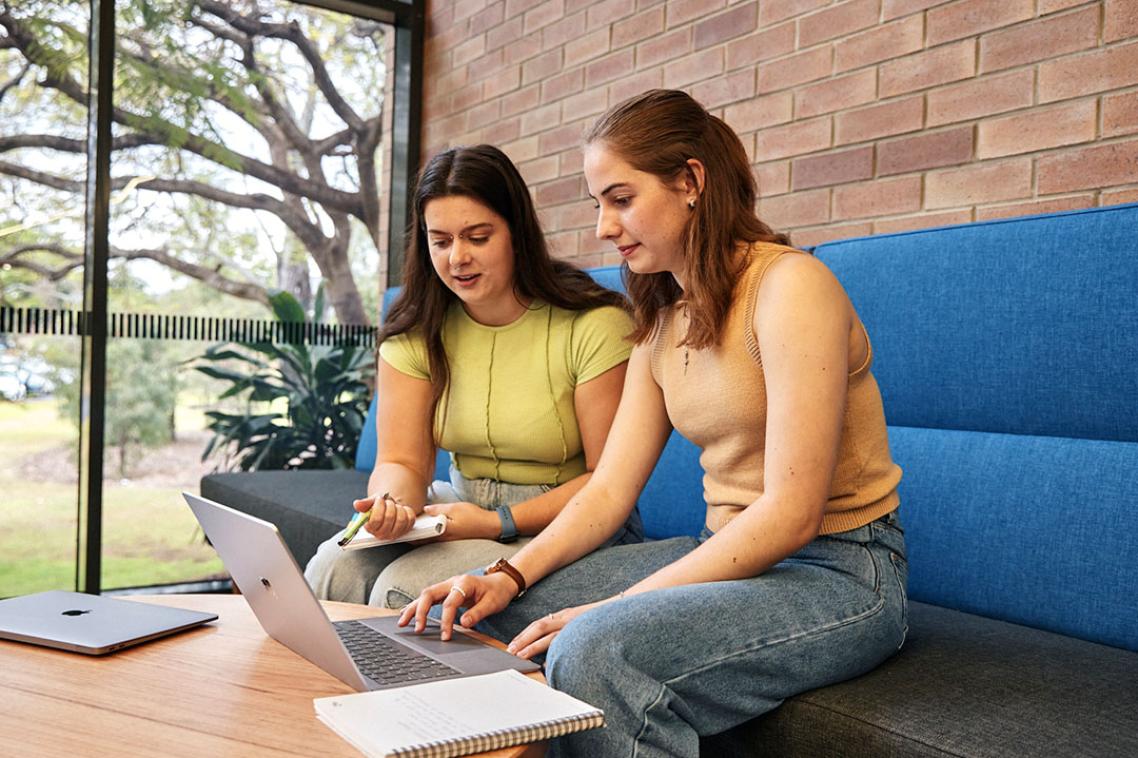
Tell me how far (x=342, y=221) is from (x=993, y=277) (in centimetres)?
281

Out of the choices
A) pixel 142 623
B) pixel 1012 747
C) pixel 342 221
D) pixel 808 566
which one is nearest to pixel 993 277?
pixel 808 566

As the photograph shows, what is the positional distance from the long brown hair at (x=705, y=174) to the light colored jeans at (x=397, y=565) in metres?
0.51

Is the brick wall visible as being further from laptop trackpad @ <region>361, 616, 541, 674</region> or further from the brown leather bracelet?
laptop trackpad @ <region>361, 616, 541, 674</region>

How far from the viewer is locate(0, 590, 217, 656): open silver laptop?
4.05 feet

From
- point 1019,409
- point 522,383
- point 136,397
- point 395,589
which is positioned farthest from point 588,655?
point 136,397

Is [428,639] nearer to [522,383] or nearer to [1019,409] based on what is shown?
[522,383]

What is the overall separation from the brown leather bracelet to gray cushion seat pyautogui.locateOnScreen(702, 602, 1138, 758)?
0.33 metres

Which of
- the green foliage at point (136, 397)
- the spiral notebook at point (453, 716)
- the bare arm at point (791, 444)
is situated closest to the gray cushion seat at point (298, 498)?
the green foliage at point (136, 397)

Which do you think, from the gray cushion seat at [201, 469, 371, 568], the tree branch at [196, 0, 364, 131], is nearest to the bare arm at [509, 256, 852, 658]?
the gray cushion seat at [201, 469, 371, 568]

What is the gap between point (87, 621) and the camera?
1.31 m

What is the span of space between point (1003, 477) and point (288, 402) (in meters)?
2.77

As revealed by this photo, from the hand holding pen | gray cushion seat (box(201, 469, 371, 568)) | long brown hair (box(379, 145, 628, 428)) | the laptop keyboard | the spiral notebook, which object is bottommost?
gray cushion seat (box(201, 469, 371, 568))

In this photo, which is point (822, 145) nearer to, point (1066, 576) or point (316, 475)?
point (1066, 576)

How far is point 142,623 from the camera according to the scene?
4.31 ft
